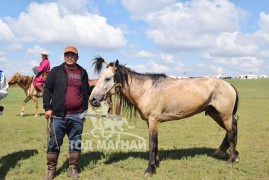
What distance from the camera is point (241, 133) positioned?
38.0 feet

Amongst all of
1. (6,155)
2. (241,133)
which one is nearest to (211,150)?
(241,133)

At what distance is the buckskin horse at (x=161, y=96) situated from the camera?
21.2ft

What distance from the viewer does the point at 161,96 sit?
6.73 m

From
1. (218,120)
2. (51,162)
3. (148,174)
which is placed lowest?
(148,174)

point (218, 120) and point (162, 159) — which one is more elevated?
point (218, 120)

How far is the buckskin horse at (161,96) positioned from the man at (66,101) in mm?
403

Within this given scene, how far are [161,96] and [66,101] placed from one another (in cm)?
225

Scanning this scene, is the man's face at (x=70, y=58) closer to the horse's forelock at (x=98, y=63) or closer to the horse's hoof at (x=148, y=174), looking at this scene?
the horse's forelock at (x=98, y=63)

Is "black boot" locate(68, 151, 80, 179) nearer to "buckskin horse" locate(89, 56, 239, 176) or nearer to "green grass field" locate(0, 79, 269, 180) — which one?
"green grass field" locate(0, 79, 269, 180)

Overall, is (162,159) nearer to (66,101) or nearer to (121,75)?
(121,75)

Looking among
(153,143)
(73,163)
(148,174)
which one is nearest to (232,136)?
(153,143)

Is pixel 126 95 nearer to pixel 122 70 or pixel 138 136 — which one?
pixel 122 70

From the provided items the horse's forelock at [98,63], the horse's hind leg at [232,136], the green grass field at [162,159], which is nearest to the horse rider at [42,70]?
the green grass field at [162,159]

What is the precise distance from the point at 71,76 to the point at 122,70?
49.9 inches
